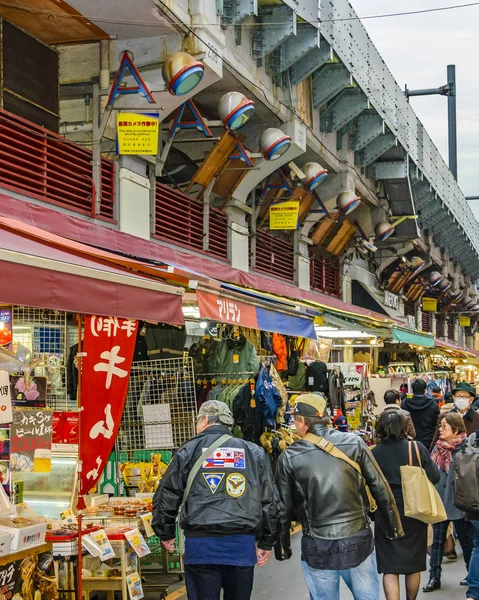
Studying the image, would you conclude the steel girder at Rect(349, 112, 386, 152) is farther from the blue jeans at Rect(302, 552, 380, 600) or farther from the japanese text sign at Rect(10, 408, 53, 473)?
the blue jeans at Rect(302, 552, 380, 600)

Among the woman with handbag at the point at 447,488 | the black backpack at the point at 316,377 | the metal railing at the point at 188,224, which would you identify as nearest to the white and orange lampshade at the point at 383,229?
the metal railing at the point at 188,224

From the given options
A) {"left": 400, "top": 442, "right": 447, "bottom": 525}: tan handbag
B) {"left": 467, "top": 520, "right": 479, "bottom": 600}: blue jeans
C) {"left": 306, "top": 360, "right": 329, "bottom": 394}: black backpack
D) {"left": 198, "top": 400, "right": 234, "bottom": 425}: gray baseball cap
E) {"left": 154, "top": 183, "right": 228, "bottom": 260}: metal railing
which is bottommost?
{"left": 467, "top": 520, "right": 479, "bottom": 600}: blue jeans

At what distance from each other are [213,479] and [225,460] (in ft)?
0.46

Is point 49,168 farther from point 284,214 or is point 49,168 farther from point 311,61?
point 284,214

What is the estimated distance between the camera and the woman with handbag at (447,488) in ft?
26.8

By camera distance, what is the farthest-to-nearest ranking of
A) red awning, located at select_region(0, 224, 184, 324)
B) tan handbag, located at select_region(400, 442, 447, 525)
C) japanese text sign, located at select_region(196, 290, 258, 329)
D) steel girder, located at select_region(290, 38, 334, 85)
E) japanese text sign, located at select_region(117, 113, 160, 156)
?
steel girder, located at select_region(290, 38, 334, 85) < japanese text sign, located at select_region(117, 113, 160, 156) < japanese text sign, located at select_region(196, 290, 258, 329) < tan handbag, located at select_region(400, 442, 447, 525) < red awning, located at select_region(0, 224, 184, 324)

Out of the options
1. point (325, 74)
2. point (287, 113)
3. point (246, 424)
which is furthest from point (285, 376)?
point (325, 74)

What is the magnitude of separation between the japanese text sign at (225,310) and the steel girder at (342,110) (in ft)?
34.0

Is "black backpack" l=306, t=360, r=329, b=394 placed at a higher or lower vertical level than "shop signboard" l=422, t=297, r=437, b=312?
lower

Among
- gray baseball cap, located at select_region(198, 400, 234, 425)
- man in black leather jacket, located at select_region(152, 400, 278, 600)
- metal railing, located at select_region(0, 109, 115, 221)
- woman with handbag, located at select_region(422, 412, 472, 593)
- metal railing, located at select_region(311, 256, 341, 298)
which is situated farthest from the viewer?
metal railing, located at select_region(311, 256, 341, 298)

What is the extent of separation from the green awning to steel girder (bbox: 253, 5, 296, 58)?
16.7 feet

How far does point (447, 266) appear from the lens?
3625 centimetres

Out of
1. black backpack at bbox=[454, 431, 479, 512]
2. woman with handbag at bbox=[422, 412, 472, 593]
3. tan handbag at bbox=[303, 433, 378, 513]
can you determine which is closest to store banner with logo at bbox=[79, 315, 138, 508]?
tan handbag at bbox=[303, 433, 378, 513]

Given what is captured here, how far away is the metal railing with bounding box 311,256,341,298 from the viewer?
22.1 metres
